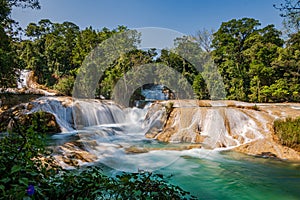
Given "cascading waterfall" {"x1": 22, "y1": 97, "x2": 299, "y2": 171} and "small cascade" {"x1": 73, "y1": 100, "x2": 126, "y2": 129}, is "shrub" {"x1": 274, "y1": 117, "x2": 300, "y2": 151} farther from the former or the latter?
"small cascade" {"x1": 73, "y1": 100, "x2": 126, "y2": 129}

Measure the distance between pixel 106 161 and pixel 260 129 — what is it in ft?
16.9

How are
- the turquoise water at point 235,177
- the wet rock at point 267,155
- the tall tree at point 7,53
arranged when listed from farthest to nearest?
the wet rock at point 267,155 → the tall tree at point 7,53 → the turquoise water at point 235,177

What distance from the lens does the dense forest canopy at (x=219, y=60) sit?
16.4 m

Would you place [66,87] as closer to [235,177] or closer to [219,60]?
[219,60]

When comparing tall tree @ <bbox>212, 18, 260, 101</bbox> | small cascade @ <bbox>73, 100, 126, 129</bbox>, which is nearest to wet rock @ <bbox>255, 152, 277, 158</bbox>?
small cascade @ <bbox>73, 100, 126, 129</bbox>

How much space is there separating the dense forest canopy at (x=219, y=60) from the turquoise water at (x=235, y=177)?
926cm

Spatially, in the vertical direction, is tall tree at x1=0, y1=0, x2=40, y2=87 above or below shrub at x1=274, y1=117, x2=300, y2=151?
above

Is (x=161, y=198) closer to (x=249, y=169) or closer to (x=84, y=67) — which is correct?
(x=249, y=169)

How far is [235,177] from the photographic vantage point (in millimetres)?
4426

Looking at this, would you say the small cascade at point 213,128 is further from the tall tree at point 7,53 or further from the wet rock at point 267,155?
the tall tree at point 7,53

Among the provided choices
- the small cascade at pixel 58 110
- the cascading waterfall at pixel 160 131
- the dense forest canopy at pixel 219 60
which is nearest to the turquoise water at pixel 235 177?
the cascading waterfall at pixel 160 131

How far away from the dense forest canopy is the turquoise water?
9.26 m

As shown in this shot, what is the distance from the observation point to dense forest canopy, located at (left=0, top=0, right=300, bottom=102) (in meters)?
16.4

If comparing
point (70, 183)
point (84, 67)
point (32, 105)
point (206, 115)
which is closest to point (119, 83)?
point (84, 67)
